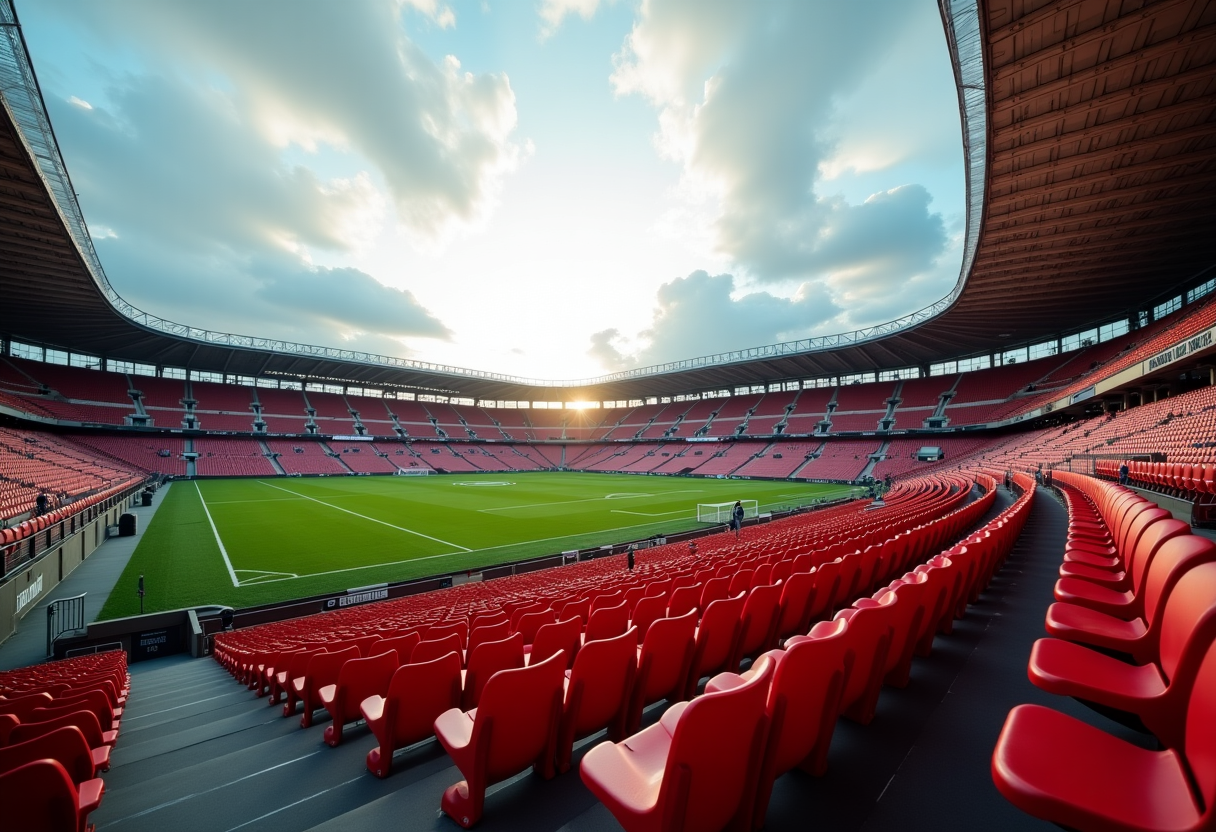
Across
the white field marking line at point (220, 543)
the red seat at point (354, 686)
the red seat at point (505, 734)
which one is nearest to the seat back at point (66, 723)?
the red seat at point (354, 686)

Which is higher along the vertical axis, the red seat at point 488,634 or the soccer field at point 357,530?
the red seat at point 488,634

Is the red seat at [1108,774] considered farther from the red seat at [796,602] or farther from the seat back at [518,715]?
the red seat at [796,602]

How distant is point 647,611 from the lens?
4605mm

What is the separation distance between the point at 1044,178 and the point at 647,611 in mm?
23190

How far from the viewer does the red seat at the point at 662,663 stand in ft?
9.78

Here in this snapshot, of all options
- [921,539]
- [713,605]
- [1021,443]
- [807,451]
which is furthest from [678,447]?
[713,605]

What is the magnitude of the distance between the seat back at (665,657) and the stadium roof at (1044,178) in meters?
17.0

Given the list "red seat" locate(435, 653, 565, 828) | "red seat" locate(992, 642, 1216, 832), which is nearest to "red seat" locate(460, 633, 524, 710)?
"red seat" locate(435, 653, 565, 828)

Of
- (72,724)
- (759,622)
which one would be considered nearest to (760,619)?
(759,622)

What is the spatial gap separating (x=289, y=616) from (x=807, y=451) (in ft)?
167

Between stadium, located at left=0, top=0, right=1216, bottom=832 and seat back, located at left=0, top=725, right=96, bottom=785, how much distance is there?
0.02m

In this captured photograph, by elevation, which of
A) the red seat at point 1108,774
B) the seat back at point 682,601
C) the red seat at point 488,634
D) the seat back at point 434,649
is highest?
the red seat at point 1108,774

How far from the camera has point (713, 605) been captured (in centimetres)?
343

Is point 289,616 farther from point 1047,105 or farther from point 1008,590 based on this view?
point 1047,105
